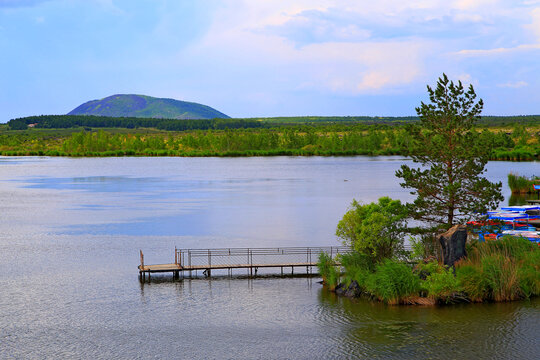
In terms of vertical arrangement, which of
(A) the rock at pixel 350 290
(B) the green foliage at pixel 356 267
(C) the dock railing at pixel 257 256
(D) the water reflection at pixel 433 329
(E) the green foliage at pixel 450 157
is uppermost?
(E) the green foliage at pixel 450 157

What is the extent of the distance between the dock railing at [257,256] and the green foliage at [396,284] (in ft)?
29.2

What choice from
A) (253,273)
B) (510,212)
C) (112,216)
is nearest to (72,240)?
(112,216)

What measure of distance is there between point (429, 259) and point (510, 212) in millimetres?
24201

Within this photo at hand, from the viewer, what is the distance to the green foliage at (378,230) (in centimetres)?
3309

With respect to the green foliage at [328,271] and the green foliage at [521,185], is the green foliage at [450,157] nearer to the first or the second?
the green foliage at [328,271]

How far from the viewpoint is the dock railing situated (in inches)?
1598

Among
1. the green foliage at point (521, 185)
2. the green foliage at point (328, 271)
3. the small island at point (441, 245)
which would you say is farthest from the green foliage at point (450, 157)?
the green foliage at point (521, 185)

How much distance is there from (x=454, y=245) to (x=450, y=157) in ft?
16.6

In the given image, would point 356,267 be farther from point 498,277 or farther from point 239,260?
point 239,260

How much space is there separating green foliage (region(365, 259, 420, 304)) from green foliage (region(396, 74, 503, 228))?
4.64 m

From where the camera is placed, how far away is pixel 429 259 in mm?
32688

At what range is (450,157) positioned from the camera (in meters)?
34.1

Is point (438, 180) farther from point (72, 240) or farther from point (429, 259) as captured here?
point (72, 240)

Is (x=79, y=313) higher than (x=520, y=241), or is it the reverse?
(x=520, y=241)
